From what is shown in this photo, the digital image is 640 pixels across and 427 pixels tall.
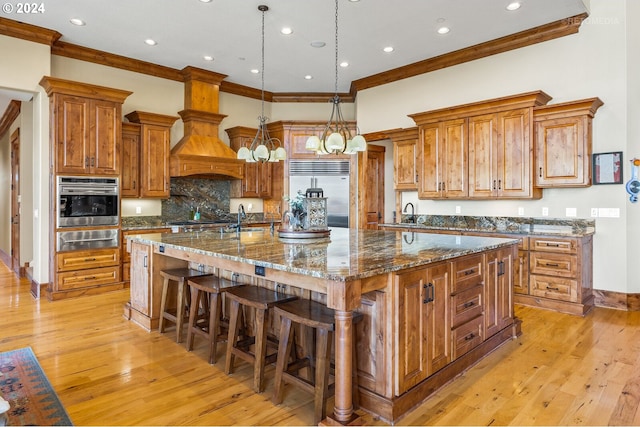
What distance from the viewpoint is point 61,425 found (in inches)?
82.2

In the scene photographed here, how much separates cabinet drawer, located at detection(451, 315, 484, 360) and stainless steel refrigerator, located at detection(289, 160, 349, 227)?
4466 mm

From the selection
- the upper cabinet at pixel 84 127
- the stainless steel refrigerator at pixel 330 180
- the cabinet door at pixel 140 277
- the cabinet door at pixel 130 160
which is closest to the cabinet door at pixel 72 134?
the upper cabinet at pixel 84 127

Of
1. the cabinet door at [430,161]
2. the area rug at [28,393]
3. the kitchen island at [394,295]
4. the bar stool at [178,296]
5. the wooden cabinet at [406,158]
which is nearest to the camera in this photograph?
the kitchen island at [394,295]

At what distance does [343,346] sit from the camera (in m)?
1.98

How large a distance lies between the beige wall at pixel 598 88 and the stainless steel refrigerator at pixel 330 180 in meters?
2.53

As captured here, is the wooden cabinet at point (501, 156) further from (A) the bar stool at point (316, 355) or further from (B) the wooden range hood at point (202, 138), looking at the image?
(B) the wooden range hood at point (202, 138)

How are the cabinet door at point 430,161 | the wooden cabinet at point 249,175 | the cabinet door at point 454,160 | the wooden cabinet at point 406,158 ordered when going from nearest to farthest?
the cabinet door at point 454,160 → the cabinet door at point 430,161 → the wooden cabinet at point 406,158 → the wooden cabinet at point 249,175

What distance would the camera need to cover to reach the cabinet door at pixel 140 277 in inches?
146

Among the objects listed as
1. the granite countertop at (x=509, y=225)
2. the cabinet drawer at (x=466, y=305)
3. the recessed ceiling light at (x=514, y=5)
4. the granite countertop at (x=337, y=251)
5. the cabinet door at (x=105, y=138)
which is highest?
the recessed ceiling light at (x=514, y=5)

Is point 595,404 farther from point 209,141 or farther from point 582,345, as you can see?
point 209,141

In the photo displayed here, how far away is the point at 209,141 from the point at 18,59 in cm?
266

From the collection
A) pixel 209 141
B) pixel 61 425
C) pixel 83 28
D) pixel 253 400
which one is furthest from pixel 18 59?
pixel 253 400

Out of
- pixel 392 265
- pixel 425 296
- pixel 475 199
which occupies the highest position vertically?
pixel 475 199

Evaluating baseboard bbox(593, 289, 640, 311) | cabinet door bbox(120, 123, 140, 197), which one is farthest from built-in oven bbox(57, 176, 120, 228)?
baseboard bbox(593, 289, 640, 311)
